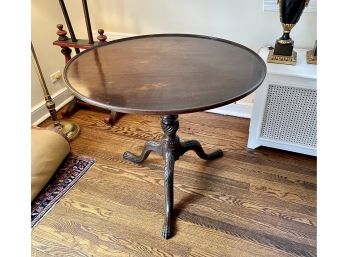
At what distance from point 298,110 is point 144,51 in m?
0.95

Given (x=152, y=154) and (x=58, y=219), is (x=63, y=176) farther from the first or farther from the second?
(x=152, y=154)

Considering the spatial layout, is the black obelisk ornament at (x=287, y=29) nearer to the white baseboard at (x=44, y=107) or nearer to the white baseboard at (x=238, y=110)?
the white baseboard at (x=238, y=110)

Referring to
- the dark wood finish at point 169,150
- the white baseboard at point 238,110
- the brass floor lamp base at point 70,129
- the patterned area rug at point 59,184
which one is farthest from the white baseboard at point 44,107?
the white baseboard at point 238,110

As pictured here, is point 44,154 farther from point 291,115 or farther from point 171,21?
point 291,115

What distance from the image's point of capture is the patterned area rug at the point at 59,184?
4.70 ft

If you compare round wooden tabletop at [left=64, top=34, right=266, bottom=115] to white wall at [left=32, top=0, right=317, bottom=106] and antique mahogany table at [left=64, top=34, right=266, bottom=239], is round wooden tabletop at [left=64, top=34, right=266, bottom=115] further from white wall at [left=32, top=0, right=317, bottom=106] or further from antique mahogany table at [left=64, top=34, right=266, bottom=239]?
white wall at [left=32, top=0, right=317, bottom=106]

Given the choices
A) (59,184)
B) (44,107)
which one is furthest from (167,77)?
(44,107)

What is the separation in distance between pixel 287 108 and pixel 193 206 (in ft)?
2.60

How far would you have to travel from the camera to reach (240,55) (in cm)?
123

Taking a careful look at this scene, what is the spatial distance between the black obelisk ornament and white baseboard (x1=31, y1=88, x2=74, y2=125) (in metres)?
1.74

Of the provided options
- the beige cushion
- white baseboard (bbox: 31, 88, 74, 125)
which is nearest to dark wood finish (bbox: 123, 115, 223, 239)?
the beige cushion

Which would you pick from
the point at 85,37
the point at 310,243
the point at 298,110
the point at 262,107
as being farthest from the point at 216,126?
the point at 85,37

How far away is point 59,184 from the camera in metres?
1.58

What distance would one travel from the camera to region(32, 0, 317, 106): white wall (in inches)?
69.1
